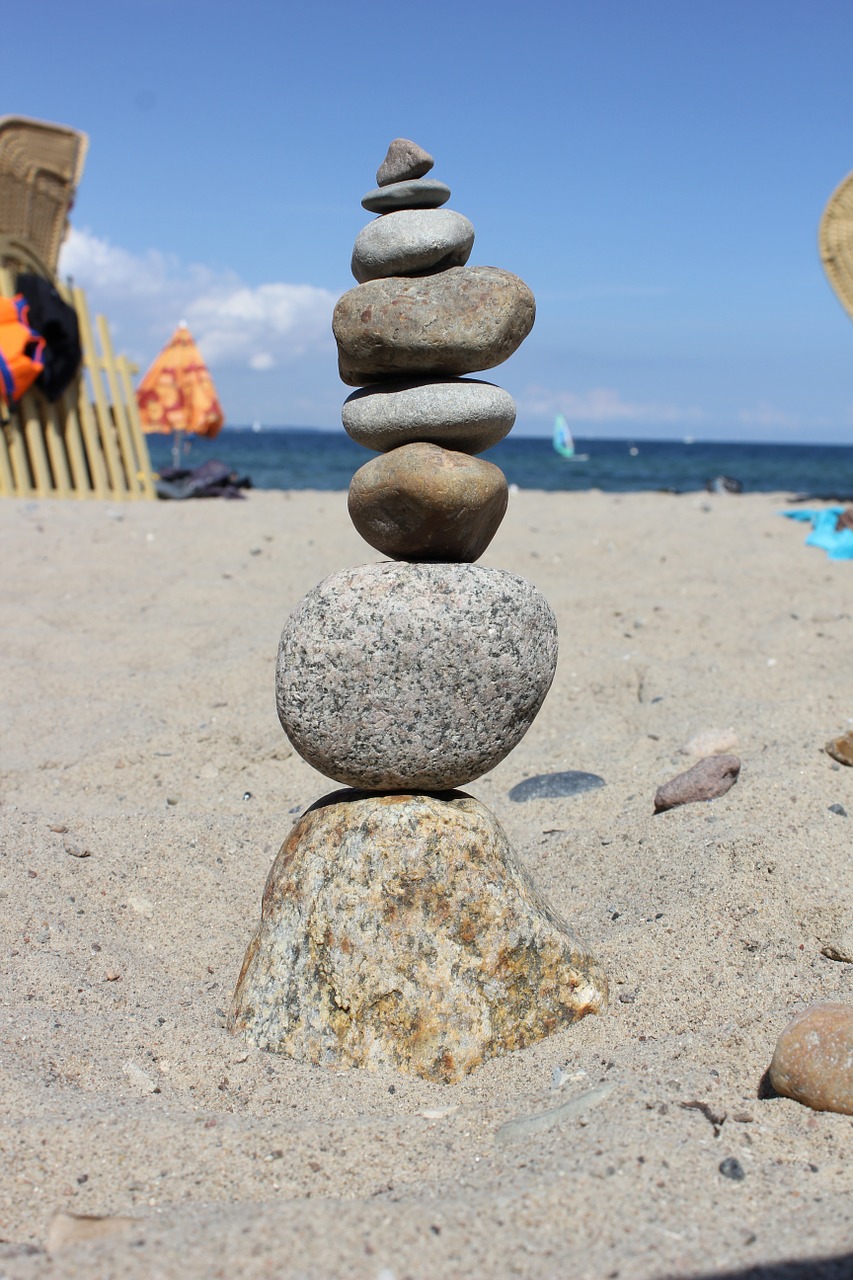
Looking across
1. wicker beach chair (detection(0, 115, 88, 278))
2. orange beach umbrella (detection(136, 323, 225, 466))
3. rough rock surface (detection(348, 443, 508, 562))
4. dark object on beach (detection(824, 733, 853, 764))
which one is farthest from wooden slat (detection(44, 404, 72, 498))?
dark object on beach (detection(824, 733, 853, 764))

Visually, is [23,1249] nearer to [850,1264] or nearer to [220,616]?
[850,1264]

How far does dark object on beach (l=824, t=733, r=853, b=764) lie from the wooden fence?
346 inches

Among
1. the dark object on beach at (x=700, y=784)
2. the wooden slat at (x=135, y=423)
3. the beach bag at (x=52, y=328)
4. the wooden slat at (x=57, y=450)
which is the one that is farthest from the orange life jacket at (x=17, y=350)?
the dark object on beach at (x=700, y=784)

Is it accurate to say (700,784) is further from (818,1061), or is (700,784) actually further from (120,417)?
(120,417)

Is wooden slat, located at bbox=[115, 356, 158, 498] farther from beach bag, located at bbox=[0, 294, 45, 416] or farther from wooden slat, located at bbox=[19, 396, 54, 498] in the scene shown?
beach bag, located at bbox=[0, 294, 45, 416]

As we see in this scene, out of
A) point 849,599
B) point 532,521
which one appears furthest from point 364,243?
point 532,521

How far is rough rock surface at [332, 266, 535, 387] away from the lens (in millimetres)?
2893

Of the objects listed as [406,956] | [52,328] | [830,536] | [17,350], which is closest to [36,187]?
[52,328]

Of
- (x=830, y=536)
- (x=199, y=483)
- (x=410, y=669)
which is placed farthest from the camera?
(x=199, y=483)

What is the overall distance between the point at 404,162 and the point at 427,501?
0.99 m

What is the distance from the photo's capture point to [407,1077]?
8.65 feet

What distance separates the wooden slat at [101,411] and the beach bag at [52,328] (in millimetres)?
282

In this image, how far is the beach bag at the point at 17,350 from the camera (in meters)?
9.75

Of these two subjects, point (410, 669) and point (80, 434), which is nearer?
point (410, 669)
